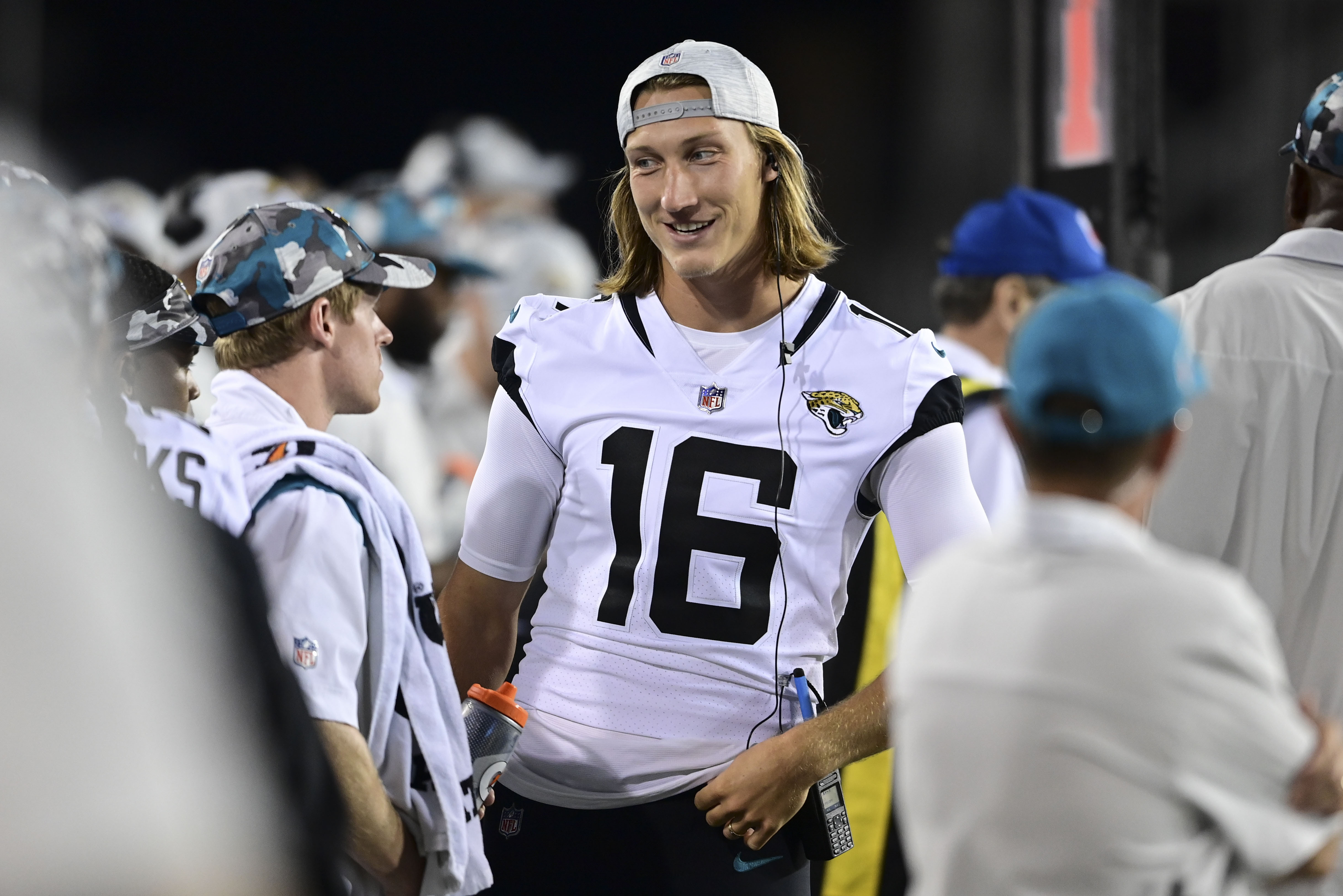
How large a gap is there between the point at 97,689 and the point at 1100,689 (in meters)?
0.85

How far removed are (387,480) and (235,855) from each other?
139cm

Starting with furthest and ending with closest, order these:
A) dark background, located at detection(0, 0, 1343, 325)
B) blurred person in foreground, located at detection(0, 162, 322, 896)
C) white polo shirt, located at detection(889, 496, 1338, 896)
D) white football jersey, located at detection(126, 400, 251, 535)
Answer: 1. dark background, located at detection(0, 0, 1343, 325)
2. white football jersey, located at detection(126, 400, 251, 535)
3. white polo shirt, located at detection(889, 496, 1338, 896)
4. blurred person in foreground, located at detection(0, 162, 322, 896)

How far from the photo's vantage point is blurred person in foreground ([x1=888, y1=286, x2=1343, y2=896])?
1257 millimetres

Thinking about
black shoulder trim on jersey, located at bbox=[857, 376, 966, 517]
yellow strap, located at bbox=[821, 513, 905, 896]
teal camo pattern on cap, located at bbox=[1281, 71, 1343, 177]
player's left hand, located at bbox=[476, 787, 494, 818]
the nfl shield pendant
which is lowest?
yellow strap, located at bbox=[821, 513, 905, 896]

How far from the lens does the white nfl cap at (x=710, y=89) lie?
92.6 inches

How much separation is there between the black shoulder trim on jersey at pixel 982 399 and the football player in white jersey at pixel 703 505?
3.98 ft

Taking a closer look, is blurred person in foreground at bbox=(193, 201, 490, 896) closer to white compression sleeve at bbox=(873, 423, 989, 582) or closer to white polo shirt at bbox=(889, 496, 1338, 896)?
white compression sleeve at bbox=(873, 423, 989, 582)

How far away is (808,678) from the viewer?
227cm

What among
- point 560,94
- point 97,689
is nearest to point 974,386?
point 97,689

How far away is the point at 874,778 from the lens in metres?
3.63

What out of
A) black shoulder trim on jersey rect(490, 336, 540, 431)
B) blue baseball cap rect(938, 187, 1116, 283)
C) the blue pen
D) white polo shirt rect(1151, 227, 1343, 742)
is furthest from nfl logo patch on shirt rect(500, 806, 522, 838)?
blue baseball cap rect(938, 187, 1116, 283)

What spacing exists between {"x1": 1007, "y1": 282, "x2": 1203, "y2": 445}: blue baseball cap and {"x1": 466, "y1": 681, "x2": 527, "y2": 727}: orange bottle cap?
3.66 feet

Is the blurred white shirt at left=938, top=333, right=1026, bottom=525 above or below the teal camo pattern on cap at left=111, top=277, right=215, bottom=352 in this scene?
below

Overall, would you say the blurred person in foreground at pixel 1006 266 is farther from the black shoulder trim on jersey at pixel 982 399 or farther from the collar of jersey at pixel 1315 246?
the collar of jersey at pixel 1315 246
